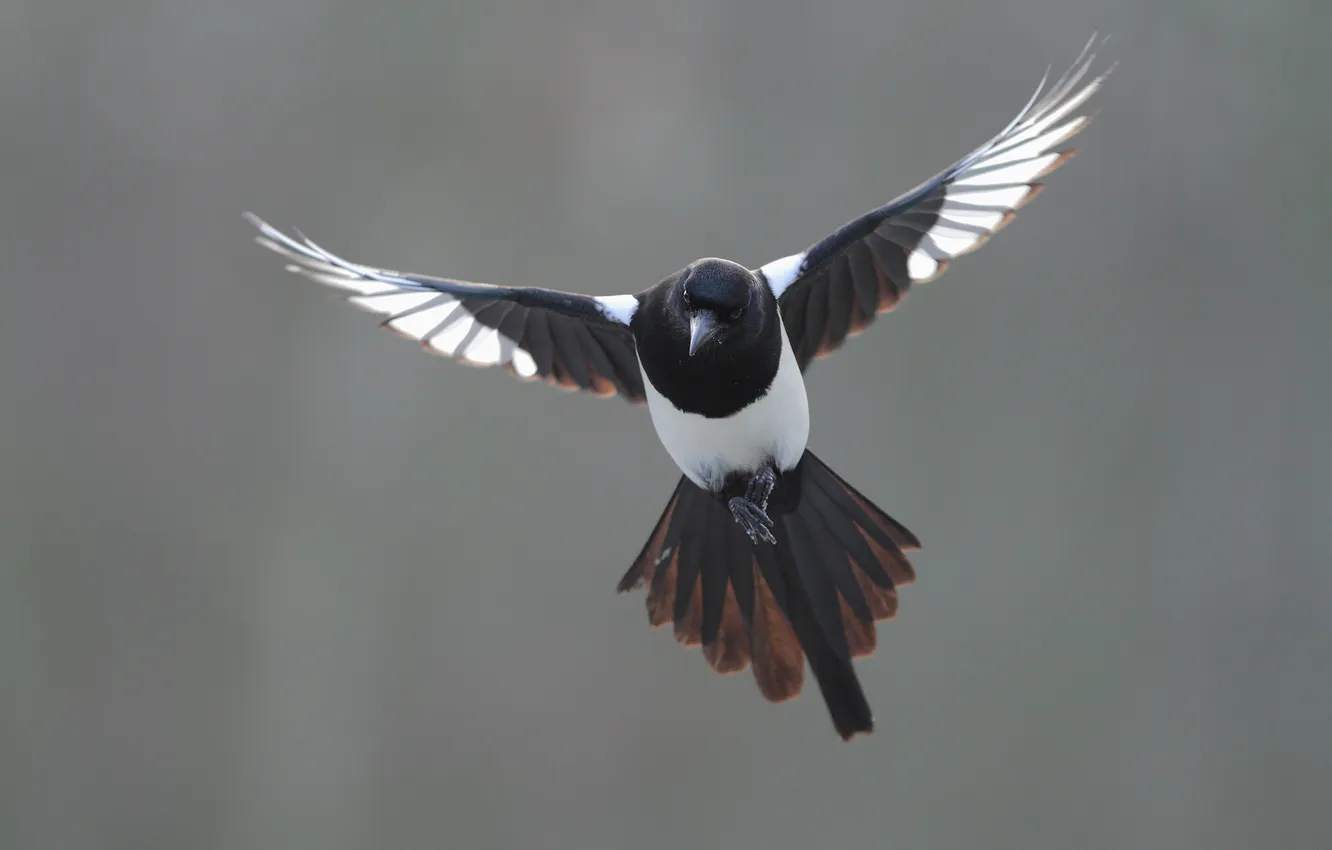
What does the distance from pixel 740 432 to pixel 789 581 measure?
0.99 ft

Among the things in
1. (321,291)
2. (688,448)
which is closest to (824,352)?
(688,448)

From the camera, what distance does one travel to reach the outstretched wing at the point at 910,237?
1585mm

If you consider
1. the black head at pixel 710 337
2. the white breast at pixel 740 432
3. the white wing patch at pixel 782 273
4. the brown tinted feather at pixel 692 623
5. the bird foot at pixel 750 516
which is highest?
the white wing patch at pixel 782 273

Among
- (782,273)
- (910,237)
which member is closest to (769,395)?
(782,273)

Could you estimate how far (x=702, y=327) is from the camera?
55.2 inches

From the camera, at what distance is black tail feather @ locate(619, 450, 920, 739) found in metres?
1.74

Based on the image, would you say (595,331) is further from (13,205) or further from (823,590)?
(13,205)

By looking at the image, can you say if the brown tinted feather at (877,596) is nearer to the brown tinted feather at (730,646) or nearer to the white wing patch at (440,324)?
the brown tinted feather at (730,646)

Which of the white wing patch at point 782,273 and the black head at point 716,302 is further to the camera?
the white wing patch at point 782,273

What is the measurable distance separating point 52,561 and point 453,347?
6.58 feet

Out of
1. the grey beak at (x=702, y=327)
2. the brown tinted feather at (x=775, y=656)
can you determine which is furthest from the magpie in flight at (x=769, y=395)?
the grey beak at (x=702, y=327)

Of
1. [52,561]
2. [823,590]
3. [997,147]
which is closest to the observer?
[997,147]

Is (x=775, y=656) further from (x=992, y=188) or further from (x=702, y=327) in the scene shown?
(x=992, y=188)

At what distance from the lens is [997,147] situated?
1.58 m
